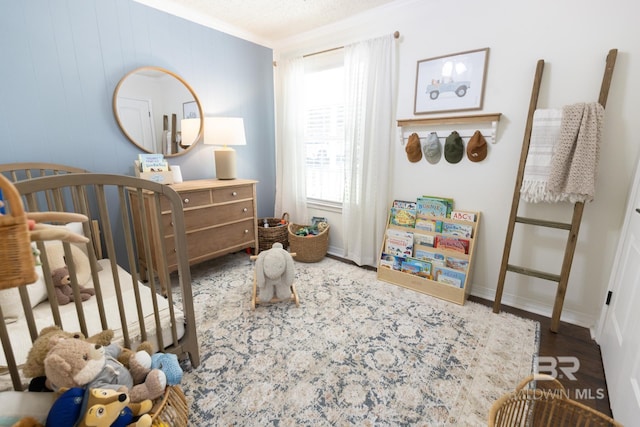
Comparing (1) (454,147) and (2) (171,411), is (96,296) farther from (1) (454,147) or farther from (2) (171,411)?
(1) (454,147)

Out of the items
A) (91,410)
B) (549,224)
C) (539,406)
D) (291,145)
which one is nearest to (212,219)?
(291,145)

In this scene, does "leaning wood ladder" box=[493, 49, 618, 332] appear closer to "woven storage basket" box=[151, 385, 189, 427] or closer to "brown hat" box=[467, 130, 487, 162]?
"brown hat" box=[467, 130, 487, 162]

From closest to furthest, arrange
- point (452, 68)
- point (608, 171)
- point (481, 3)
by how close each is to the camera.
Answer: point (608, 171) → point (481, 3) → point (452, 68)

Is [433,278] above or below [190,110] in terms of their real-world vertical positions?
below

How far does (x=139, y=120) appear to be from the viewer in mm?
2441

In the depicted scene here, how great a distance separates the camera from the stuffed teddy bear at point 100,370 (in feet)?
2.94

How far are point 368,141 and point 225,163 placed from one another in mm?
1377

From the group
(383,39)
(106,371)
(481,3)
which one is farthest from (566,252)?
(106,371)

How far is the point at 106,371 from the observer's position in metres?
0.99

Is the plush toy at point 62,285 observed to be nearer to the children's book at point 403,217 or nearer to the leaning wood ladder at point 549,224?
the children's book at point 403,217

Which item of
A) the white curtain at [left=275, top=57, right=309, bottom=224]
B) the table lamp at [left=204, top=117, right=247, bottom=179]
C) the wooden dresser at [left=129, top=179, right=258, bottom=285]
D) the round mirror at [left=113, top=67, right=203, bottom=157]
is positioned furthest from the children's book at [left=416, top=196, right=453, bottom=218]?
the round mirror at [left=113, top=67, right=203, bottom=157]

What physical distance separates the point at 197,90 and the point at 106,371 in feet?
8.22

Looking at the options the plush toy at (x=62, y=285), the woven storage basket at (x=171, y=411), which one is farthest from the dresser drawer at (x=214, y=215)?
the woven storage basket at (x=171, y=411)

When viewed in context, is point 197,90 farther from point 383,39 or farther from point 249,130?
point 383,39
